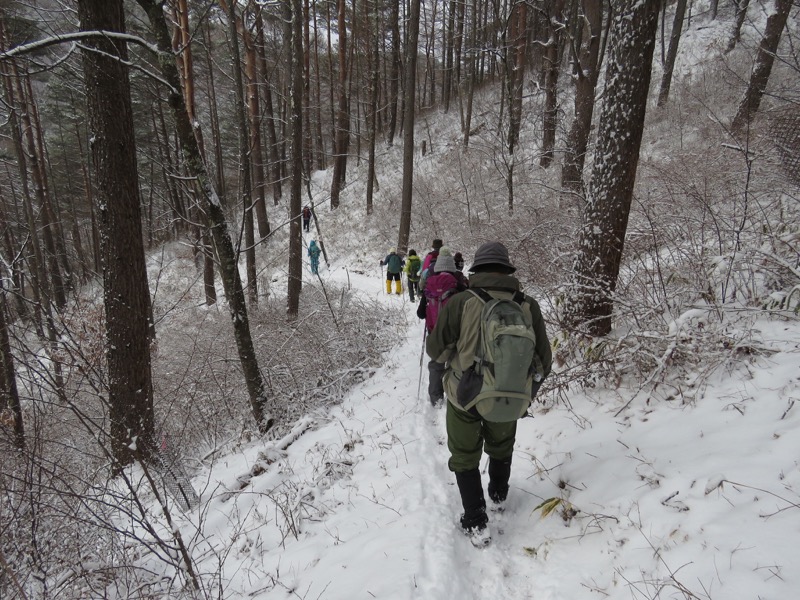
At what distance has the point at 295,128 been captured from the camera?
922 cm

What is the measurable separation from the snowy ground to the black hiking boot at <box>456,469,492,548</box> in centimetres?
9

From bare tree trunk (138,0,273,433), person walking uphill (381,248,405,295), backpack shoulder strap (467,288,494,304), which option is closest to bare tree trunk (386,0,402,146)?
person walking uphill (381,248,405,295)

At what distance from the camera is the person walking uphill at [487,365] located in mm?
2475

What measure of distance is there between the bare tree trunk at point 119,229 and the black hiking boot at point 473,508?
3.55 m

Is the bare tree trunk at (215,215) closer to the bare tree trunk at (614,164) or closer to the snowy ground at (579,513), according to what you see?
the snowy ground at (579,513)

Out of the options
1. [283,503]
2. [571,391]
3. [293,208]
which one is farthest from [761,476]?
[293,208]

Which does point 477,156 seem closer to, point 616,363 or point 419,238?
point 419,238

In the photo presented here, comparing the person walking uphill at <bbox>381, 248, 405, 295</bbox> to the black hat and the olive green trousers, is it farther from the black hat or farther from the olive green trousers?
the olive green trousers

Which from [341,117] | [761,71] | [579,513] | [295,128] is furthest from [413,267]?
[341,117]

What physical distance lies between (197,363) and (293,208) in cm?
426

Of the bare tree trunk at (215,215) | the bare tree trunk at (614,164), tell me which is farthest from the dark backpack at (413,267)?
the bare tree trunk at (614,164)

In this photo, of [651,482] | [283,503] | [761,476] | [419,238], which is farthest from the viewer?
[419,238]

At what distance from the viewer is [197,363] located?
27.2ft

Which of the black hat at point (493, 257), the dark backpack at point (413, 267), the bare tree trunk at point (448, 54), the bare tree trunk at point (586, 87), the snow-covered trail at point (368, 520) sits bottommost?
Answer: the dark backpack at point (413, 267)
